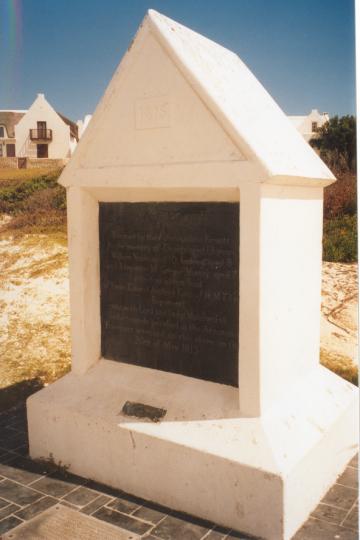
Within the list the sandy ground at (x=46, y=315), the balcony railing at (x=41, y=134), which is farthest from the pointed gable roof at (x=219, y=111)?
the balcony railing at (x=41, y=134)

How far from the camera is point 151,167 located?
11.5 feet

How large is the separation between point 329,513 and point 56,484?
197 centimetres

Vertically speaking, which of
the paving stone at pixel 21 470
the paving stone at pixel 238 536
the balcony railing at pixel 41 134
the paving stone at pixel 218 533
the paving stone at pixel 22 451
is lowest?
the paving stone at pixel 238 536

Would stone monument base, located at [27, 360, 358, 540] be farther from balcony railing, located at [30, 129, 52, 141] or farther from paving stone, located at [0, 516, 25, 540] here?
balcony railing, located at [30, 129, 52, 141]

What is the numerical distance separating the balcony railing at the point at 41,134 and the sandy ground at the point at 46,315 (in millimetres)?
22779

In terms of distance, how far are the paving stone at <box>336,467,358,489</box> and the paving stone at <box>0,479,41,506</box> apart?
2229 mm

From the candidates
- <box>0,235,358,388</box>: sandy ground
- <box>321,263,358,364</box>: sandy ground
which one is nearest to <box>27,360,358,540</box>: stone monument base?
<box>0,235,358,388</box>: sandy ground

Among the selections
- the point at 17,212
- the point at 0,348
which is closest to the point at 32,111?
the point at 17,212

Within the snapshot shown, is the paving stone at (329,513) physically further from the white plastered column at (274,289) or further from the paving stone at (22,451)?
the paving stone at (22,451)

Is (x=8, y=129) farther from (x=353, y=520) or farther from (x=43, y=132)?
(x=353, y=520)

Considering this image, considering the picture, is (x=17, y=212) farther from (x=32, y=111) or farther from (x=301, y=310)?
(x=32, y=111)

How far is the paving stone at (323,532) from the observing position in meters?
3.05

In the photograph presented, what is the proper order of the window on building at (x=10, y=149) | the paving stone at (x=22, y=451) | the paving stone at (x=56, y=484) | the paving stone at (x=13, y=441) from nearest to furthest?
the paving stone at (x=56, y=484) → the paving stone at (x=22, y=451) → the paving stone at (x=13, y=441) → the window on building at (x=10, y=149)

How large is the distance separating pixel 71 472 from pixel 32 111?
32.8m
